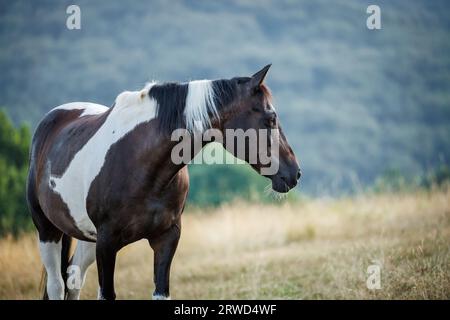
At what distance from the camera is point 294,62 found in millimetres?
98438

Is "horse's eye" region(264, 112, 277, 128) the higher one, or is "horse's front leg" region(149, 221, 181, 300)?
"horse's eye" region(264, 112, 277, 128)

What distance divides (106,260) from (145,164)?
0.88m

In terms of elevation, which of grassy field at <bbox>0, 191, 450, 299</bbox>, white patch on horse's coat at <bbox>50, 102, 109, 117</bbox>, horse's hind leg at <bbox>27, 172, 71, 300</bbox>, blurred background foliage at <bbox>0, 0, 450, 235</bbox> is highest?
blurred background foliage at <bbox>0, 0, 450, 235</bbox>

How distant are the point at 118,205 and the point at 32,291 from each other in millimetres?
5584

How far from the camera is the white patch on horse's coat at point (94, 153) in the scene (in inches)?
208

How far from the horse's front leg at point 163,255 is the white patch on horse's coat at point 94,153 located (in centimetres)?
62

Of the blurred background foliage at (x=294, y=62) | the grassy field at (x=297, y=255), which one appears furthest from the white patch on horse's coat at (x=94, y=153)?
the blurred background foliage at (x=294, y=62)

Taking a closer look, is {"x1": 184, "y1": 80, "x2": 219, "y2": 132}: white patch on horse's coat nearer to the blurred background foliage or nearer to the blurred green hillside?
the blurred background foliage

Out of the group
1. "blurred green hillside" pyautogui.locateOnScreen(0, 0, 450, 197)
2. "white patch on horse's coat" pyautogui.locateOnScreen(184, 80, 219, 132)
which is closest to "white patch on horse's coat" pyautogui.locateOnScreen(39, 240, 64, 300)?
"white patch on horse's coat" pyautogui.locateOnScreen(184, 80, 219, 132)

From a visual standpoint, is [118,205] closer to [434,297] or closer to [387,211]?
[434,297]

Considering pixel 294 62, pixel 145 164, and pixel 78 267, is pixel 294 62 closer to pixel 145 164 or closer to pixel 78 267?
pixel 78 267

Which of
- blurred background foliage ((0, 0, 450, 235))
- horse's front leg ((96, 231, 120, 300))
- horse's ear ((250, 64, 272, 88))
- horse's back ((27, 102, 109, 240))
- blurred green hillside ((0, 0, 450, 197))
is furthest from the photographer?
blurred green hillside ((0, 0, 450, 197))

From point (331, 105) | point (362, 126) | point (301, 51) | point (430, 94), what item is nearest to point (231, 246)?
point (362, 126)

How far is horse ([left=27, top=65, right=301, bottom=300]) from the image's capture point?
4.98 metres
